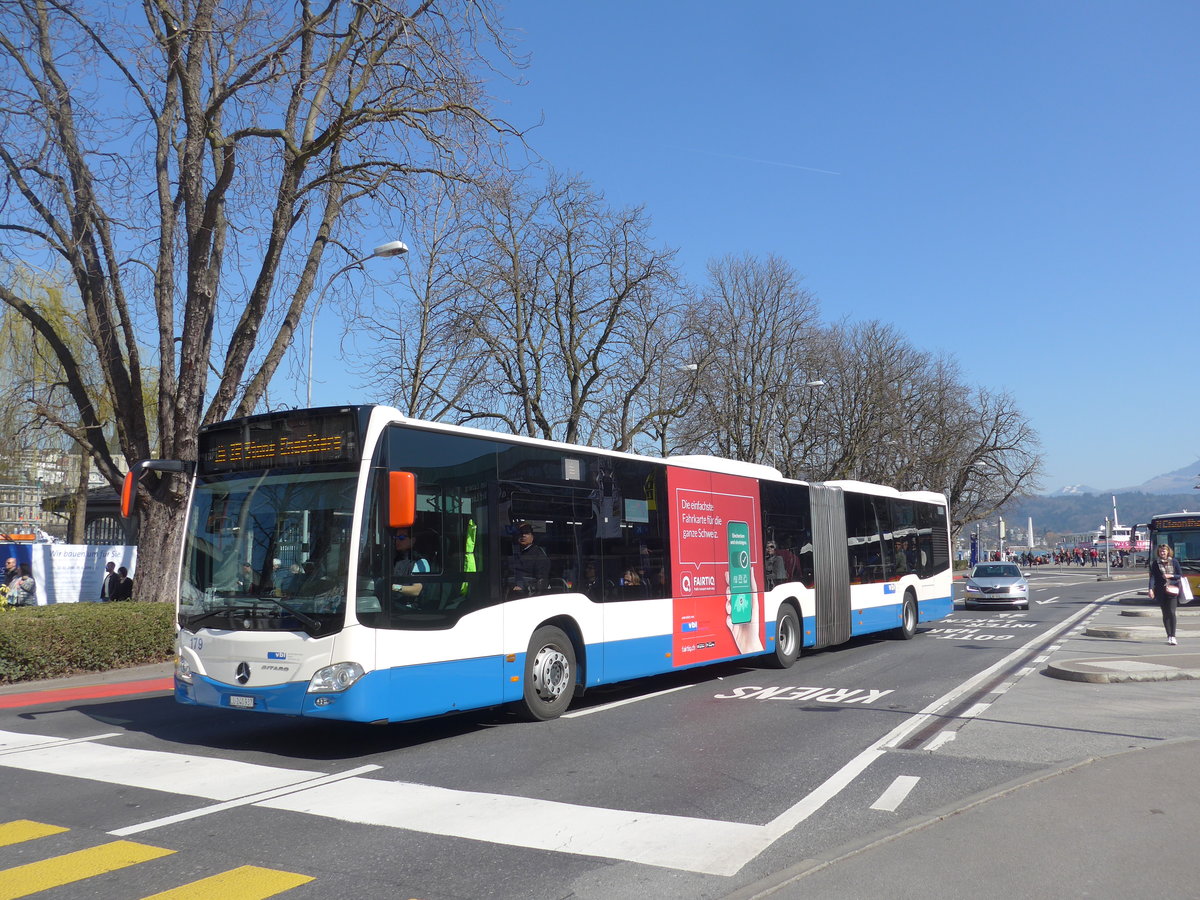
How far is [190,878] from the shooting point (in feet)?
17.5

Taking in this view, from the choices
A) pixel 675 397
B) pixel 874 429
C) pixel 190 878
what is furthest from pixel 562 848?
pixel 874 429

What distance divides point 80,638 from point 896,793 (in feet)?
41.9

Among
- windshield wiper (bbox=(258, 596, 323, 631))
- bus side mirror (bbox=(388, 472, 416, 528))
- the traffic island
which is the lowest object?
the traffic island

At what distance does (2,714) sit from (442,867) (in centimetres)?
856

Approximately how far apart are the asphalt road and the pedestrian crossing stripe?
2cm

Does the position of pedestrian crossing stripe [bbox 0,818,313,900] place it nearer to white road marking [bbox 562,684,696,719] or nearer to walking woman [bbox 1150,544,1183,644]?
white road marking [bbox 562,684,696,719]

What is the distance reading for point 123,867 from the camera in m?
5.54

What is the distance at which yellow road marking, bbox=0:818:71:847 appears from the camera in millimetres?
6145

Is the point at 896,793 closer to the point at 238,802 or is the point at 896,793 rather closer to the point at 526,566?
the point at 526,566

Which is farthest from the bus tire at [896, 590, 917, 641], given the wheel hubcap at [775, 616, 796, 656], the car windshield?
the car windshield

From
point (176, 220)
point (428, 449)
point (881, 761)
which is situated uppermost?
point (176, 220)

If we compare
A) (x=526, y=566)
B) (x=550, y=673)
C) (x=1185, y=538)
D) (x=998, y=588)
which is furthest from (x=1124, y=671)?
(x=1185, y=538)

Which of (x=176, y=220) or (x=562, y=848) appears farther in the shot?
(x=176, y=220)

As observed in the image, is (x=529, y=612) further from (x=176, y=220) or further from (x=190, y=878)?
(x=176, y=220)
